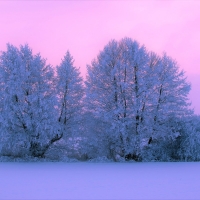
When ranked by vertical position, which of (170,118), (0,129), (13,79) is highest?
(13,79)

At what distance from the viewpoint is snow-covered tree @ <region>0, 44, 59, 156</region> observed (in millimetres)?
26062

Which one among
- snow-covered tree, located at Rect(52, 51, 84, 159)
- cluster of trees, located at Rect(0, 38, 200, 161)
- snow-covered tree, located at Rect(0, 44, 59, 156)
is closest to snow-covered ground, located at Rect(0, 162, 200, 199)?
snow-covered tree, located at Rect(0, 44, 59, 156)

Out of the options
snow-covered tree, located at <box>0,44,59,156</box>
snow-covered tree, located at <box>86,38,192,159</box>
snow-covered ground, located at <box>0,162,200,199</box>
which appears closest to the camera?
snow-covered ground, located at <box>0,162,200,199</box>

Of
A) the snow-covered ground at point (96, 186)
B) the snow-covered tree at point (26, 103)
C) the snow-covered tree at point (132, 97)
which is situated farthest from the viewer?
the snow-covered tree at point (132, 97)

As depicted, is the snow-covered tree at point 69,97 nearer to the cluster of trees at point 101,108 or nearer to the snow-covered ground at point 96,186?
the cluster of trees at point 101,108

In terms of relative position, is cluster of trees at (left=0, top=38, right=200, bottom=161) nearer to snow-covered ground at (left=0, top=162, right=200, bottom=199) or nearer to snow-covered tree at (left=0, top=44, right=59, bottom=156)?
snow-covered tree at (left=0, top=44, right=59, bottom=156)

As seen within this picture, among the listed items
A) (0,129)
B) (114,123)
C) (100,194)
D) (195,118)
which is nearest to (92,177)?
(100,194)

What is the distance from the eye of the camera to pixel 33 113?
26406mm

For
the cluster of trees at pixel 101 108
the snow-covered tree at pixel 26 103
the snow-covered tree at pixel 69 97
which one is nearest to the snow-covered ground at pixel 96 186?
the snow-covered tree at pixel 26 103

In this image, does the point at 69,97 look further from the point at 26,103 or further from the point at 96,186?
the point at 96,186

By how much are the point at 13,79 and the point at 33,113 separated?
137 inches

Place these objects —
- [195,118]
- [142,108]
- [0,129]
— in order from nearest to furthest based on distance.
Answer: [0,129] → [142,108] → [195,118]

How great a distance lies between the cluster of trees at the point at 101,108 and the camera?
26500 mm

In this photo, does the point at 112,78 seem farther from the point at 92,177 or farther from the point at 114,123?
the point at 92,177
